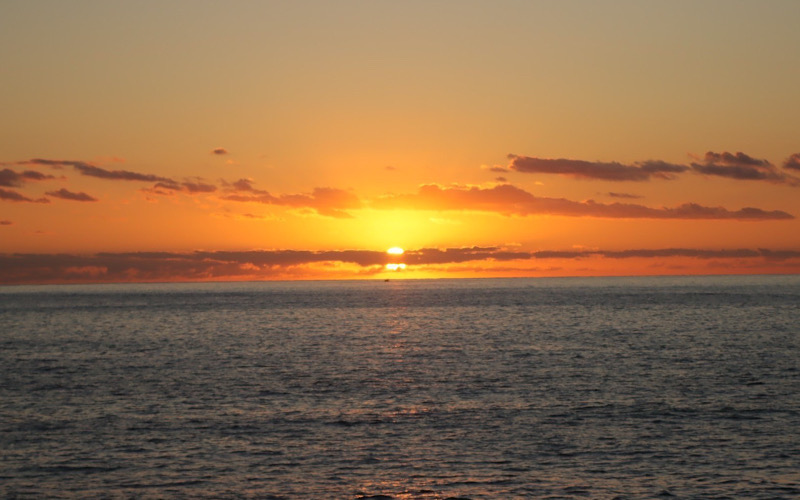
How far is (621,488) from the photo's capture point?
112 feet

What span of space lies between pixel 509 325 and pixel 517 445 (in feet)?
328

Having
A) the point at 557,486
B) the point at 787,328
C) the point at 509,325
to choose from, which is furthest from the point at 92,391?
the point at 787,328

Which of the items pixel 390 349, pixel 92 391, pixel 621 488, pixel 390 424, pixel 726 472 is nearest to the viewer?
pixel 621 488

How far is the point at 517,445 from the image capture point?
137 feet

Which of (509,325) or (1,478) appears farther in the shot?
(509,325)

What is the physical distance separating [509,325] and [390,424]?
95003 mm

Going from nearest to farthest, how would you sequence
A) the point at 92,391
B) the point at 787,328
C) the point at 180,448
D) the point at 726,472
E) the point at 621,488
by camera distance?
1. the point at 621,488
2. the point at 726,472
3. the point at 180,448
4. the point at 92,391
5. the point at 787,328

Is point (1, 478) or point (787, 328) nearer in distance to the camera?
point (1, 478)

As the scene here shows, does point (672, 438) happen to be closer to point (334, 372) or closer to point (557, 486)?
point (557, 486)

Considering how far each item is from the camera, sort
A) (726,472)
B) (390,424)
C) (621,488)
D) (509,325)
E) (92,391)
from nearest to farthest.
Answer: (621,488)
(726,472)
(390,424)
(92,391)
(509,325)

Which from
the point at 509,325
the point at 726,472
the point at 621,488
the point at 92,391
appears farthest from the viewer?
the point at 509,325

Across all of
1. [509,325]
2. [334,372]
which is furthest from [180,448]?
[509,325]

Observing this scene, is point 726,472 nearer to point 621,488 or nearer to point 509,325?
point 621,488

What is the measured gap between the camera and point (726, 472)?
36312mm
